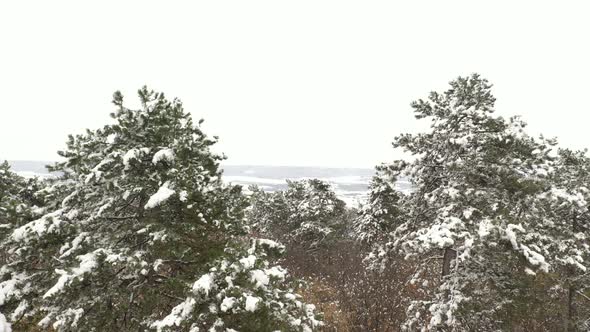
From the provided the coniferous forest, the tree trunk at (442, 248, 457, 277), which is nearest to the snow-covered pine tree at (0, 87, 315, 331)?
the coniferous forest

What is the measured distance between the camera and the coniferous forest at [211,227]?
6320 mm

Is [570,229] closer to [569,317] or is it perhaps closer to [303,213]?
[569,317]

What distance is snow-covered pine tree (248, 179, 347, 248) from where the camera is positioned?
27703 millimetres

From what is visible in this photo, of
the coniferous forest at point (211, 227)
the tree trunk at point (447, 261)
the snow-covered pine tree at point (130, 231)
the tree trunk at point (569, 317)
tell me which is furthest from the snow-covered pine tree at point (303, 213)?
the snow-covered pine tree at point (130, 231)

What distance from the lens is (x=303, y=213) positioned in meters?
27.8

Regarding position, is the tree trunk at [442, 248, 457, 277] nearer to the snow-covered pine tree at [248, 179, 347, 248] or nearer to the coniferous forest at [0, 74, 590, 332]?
the coniferous forest at [0, 74, 590, 332]

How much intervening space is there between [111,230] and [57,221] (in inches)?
43.7

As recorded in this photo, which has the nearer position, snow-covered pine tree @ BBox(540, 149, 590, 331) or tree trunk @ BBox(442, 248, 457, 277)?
snow-covered pine tree @ BBox(540, 149, 590, 331)

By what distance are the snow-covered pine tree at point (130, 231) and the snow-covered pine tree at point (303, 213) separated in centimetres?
1743

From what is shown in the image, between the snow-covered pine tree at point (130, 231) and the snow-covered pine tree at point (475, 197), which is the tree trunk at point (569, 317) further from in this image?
the snow-covered pine tree at point (130, 231)

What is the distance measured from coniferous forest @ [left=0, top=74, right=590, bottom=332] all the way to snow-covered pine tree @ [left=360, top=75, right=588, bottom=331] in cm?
4

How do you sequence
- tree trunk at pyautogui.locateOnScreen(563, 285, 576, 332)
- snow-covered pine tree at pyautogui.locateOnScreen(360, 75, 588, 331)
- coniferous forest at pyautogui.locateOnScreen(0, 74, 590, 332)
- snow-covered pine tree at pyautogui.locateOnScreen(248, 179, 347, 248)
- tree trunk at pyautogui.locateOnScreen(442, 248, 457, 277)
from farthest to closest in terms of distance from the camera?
snow-covered pine tree at pyautogui.locateOnScreen(248, 179, 347, 248) → tree trunk at pyautogui.locateOnScreen(563, 285, 576, 332) → tree trunk at pyautogui.locateOnScreen(442, 248, 457, 277) → snow-covered pine tree at pyautogui.locateOnScreen(360, 75, 588, 331) → coniferous forest at pyautogui.locateOnScreen(0, 74, 590, 332)

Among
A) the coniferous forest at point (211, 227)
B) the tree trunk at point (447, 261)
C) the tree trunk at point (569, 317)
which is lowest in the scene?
the tree trunk at point (569, 317)

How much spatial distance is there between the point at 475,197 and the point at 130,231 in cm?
787
